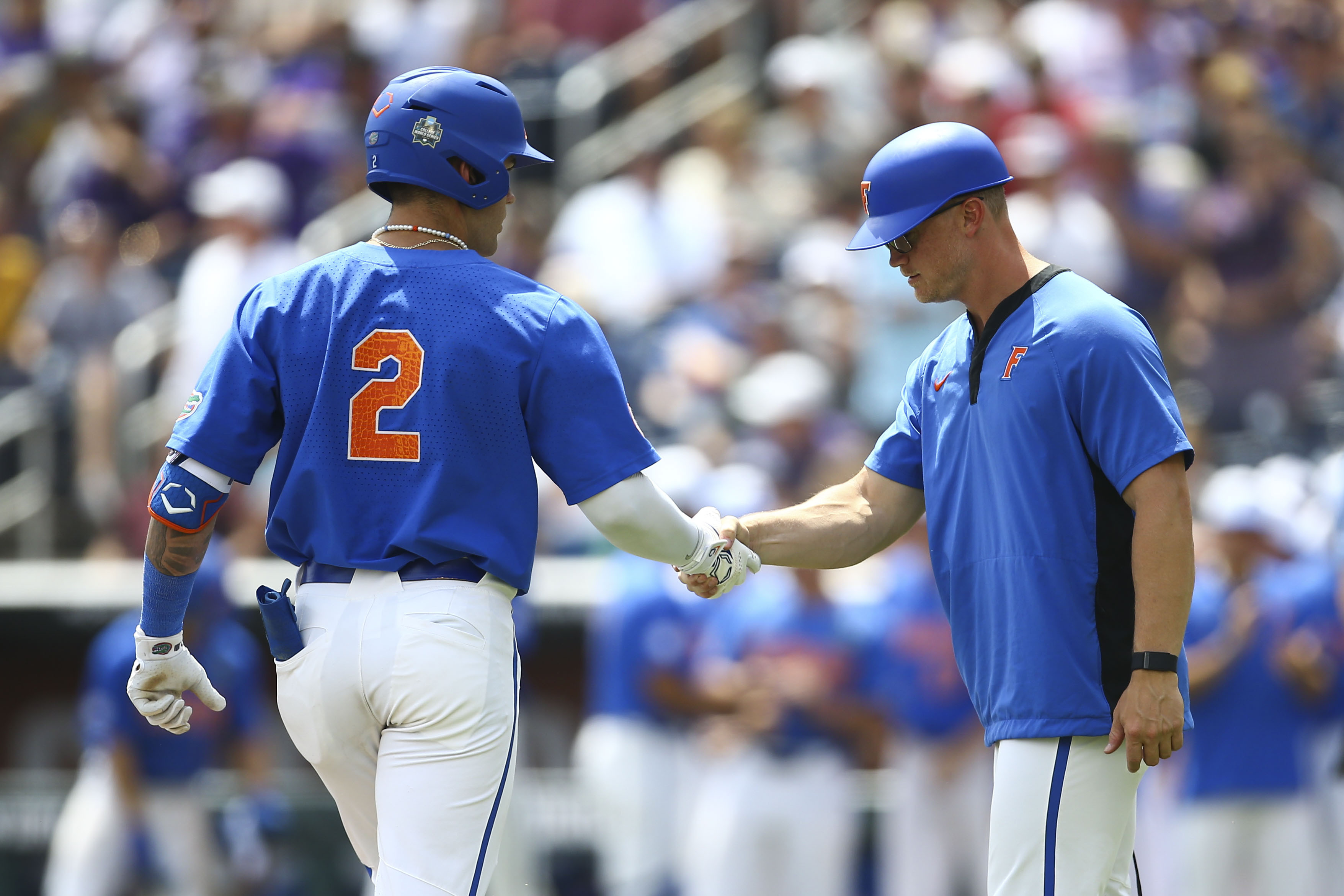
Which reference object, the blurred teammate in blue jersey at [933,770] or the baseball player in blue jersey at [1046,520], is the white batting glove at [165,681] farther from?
the blurred teammate in blue jersey at [933,770]

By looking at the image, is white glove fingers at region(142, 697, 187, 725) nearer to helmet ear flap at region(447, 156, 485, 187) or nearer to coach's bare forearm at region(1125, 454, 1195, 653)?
helmet ear flap at region(447, 156, 485, 187)

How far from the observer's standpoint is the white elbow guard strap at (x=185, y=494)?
393cm

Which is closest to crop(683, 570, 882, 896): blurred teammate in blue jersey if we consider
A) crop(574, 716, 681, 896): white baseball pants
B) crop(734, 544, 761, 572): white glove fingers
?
crop(574, 716, 681, 896): white baseball pants

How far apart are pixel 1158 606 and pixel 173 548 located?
2400mm

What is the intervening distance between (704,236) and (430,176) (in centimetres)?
709

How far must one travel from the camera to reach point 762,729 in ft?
27.9

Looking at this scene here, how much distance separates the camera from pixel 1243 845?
796 cm

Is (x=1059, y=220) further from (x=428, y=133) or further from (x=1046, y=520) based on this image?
(x=428, y=133)

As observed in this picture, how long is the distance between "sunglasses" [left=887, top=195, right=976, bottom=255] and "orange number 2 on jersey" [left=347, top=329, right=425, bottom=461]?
131 centimetres

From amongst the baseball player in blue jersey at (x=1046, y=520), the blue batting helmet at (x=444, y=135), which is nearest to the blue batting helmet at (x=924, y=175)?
the baseball player in blue jersey at (x=1046, y=520)

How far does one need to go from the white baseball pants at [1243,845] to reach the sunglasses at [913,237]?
4.69 metres

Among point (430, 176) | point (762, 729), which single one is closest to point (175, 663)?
point (430, 176)

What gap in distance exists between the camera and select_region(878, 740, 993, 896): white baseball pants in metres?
8.48

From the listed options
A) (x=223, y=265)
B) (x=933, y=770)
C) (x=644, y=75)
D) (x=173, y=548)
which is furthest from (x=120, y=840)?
(x=644, y=75)
